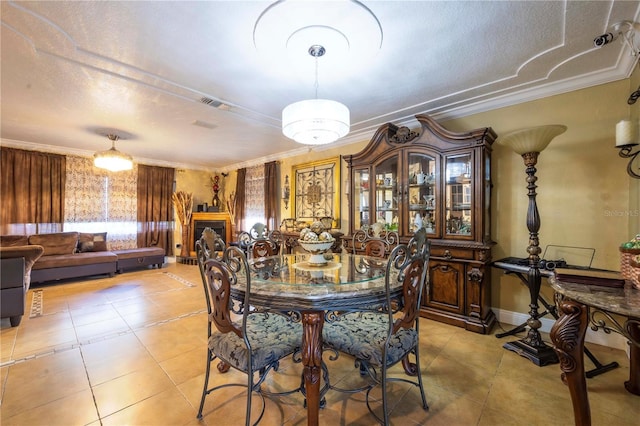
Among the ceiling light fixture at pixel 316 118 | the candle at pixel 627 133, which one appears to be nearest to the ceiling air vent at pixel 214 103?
A: the ceiling light fixture at pixel 316 118

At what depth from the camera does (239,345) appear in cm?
149

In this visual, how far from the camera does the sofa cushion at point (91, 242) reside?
5.22m

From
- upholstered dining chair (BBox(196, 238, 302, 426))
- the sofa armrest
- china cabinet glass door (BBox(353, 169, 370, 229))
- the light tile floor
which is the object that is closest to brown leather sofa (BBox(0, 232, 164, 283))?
the sofa armrest

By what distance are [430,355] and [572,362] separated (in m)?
1.10

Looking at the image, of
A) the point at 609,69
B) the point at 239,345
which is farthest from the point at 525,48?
the point at 239,345

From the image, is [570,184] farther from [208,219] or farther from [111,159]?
[208,219]

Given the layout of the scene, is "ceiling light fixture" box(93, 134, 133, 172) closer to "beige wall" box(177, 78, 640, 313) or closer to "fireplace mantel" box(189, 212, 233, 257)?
"fireplace mantel" box(189, 212, 233, 257)

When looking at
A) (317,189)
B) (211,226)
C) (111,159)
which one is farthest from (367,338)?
(211,226)

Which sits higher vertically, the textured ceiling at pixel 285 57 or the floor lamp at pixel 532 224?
the textured ceiling at pixel 285 57

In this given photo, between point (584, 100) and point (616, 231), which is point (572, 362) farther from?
point (584, 100)

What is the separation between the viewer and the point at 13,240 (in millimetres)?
4531

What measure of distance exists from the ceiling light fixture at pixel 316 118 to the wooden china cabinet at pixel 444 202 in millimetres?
1488

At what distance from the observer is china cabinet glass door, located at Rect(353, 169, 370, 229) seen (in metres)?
3.81

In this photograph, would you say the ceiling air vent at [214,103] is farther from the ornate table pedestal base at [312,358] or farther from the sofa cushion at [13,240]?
the sofa cushion at [13,240]
